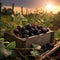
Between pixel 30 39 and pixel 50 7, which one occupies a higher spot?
pixel 50 7

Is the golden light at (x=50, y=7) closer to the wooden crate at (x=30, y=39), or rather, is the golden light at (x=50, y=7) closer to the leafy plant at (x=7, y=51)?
the wooden crate at (x=30, y=39)

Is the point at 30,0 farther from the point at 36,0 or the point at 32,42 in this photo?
the point at 32,42

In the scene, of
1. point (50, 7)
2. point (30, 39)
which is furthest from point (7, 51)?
point (50, 7)

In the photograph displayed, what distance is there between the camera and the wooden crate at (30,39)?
264cm

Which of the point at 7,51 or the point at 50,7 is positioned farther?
the point at 50,7

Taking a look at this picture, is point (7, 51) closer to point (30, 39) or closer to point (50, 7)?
point (30, 39)

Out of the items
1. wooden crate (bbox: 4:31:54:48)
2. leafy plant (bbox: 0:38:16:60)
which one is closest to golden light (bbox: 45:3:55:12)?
wooden crate (bbox: 4:31:54:48)

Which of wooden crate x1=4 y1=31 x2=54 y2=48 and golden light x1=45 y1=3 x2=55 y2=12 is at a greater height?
golden light x1=45 y1=3 x2=55 y2=12

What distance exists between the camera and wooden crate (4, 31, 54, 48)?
2.64m

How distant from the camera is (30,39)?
2.75m

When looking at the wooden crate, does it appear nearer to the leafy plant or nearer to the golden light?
the leafy plant

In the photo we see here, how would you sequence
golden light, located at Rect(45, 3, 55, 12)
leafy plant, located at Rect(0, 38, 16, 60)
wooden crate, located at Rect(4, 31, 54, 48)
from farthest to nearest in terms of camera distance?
golden light, located at Rect(45, 3, 55, 12) → wooden crate, located at Rect(4, 31, 54, 48) → leafy plant, located at Rect(0, 38, 16, 60)

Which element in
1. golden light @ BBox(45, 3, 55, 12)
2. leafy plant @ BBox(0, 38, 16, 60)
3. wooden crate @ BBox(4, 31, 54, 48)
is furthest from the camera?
golden light @ BBox(45, 3, 55, 12)

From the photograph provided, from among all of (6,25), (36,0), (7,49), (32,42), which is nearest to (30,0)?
(36,0)
